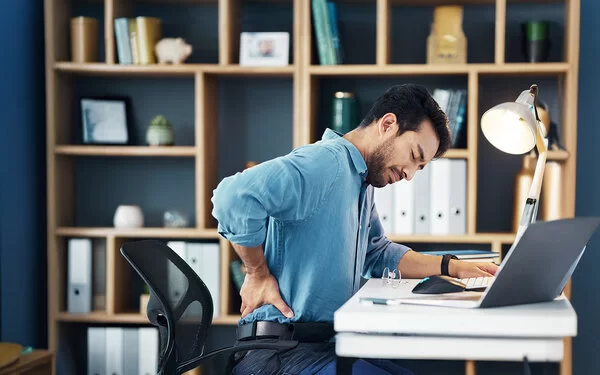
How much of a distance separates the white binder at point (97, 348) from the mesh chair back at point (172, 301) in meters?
1.81

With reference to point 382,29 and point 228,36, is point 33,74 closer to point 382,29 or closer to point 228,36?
point 228,36

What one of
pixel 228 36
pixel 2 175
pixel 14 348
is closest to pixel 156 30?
pixel 228 36

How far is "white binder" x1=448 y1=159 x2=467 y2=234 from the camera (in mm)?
3506

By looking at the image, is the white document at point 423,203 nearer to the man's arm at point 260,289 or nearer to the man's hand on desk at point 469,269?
the man's hand on desk at point 469,269

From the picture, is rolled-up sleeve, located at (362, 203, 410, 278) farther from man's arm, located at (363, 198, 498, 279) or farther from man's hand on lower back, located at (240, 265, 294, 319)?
man's hand on lower back, located at (240, 265, 294, 319)

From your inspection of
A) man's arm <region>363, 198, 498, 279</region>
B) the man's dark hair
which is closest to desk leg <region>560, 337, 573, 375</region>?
man's arm <region>363, 198, 498, 279</region>

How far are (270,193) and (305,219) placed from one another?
17cm

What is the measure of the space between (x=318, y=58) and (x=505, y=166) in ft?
3.26

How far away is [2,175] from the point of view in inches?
141

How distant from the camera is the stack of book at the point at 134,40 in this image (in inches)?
A: 144

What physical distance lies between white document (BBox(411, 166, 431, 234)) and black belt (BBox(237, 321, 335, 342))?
5.34ft

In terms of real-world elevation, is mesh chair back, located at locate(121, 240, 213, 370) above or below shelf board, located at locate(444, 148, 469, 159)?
below

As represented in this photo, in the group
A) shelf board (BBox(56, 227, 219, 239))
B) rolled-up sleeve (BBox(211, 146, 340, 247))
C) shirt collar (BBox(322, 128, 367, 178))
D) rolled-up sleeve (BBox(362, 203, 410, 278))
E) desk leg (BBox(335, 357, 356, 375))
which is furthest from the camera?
shelf board (BBox(56, 227, 219, 239))

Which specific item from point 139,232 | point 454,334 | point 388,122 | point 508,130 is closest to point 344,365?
point 454,334
